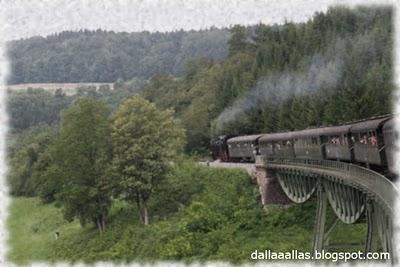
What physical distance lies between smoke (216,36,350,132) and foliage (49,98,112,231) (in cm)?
1651

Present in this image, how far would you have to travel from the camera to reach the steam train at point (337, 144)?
56.2 ft

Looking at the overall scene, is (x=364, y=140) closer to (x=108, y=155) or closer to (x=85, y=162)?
(x=108, y=155)

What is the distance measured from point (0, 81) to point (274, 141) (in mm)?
29698

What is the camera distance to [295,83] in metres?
49.5

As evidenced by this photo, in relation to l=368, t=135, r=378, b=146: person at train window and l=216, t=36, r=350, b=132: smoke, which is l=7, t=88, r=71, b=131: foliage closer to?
l=216, t=36, r=350, b=132: smoke

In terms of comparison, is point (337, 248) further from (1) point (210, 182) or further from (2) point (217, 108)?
(2) point (217, 108)

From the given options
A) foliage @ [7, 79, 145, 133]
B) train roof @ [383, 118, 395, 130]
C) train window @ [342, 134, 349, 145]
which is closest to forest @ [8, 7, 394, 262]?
train window @ [342, 134, 349, 145]

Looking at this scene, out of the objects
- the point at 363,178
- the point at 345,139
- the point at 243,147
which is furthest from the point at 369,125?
the point at 243,147

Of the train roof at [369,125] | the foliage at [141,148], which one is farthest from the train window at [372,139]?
the foliage at [141,148]

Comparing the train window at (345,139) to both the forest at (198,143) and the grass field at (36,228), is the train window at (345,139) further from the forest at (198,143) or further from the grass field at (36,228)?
the grass field at (36,228)

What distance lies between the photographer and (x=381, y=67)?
142 ft

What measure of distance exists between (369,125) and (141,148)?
60.1 ft

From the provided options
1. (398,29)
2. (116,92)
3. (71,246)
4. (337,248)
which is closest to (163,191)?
(71,246)

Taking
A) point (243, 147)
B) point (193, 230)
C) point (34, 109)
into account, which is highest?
point (34, 109)
